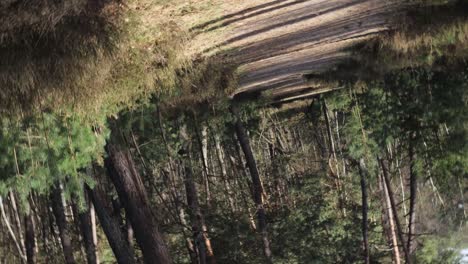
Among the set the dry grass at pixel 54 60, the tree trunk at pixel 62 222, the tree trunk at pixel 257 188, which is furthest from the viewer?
the tree trunk at pixel 62 222

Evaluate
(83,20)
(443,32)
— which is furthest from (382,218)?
(83,20)

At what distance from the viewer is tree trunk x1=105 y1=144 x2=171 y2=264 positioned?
963 cm

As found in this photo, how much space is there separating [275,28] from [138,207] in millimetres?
3462

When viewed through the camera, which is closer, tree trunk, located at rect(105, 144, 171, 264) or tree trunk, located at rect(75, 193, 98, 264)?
tree trunk, located at rect(105, 144, 171, 264)

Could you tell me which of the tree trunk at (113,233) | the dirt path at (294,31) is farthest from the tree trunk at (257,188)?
the tree trunk at (113,233)

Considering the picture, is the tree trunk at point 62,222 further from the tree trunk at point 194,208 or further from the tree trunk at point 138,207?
the tree trunk at point 138,207

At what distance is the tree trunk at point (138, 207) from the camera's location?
963cm

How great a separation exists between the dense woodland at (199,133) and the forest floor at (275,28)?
25 cm

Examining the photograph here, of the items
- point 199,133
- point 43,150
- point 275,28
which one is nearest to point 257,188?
point 199,133

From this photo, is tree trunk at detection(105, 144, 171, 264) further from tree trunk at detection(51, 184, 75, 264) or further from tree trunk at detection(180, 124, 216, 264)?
tree trunk at detection(51, 184, 75, 264)

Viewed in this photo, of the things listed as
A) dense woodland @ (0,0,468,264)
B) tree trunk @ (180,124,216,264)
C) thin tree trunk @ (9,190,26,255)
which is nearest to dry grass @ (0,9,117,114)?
dense woodland @ (0,0,468,264)

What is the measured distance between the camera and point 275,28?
340 inches

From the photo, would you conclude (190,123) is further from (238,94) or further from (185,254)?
(185,254)

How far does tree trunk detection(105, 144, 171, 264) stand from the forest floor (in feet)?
7.52
